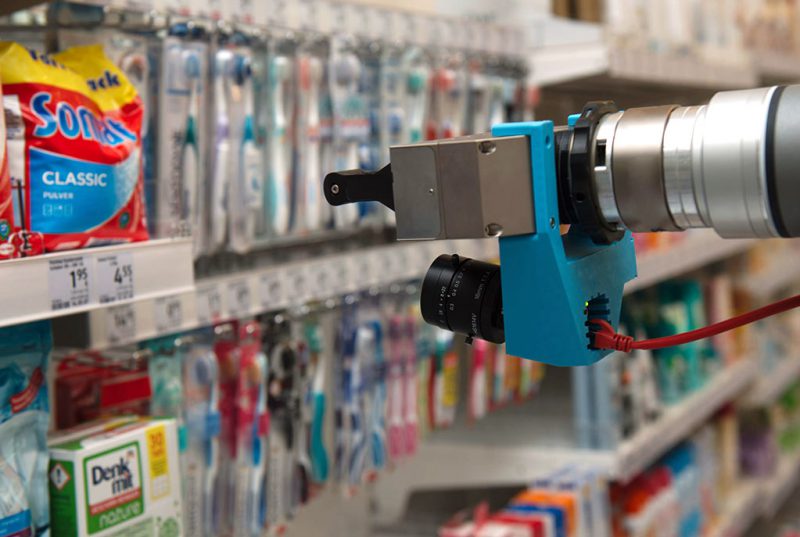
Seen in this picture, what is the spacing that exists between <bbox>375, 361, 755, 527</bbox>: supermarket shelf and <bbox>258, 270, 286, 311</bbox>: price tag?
867 mm

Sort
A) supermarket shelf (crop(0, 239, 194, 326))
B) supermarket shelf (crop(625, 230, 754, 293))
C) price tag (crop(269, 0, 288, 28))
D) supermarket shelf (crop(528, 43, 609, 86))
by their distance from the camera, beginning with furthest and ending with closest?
1. supermarket shelf (crop(625, 230, 754, 293))
2. supermarket shelf (crop(528, 43, 609, 86))
3. price tag (crop(269, 0, 288, 28))
4. supermarket shelf (crop(0, 239, 194, 326))

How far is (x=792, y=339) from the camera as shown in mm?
3799

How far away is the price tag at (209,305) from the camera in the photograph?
1.30m

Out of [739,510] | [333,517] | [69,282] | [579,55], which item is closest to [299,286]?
[69,282]

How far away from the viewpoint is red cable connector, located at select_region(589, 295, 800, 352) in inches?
32.7

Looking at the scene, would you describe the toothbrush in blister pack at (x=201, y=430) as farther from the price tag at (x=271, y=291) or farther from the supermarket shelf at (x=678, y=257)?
the supermarket shelf at (x=678, y=257)

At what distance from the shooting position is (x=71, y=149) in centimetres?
94

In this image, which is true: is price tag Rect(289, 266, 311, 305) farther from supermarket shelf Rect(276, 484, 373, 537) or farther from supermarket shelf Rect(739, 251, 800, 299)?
supermarket shelf Rect(739, 251, 800, 299)

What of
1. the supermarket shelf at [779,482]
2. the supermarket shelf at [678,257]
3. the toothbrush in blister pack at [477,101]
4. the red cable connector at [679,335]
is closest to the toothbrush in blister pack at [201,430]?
the red cable connector at [679,335]

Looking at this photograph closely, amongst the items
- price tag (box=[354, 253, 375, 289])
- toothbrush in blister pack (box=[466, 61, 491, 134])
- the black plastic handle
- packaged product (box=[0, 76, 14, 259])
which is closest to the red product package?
packaged product (box=[0, 76, 14, 259])

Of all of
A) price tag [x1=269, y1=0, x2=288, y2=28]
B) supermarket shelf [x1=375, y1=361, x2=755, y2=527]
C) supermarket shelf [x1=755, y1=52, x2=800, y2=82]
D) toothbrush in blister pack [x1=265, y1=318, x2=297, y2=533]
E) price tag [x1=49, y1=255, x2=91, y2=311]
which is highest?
supermarket shelf [x1=755, y1=52, x2=800, y2=82]

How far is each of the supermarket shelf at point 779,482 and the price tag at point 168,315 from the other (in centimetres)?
250

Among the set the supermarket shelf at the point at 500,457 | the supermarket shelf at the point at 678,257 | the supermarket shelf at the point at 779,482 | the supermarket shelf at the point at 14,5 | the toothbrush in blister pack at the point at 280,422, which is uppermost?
the supermarket shelf at the point at 14,5

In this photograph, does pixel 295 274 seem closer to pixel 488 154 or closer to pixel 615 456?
pixel 488 154
